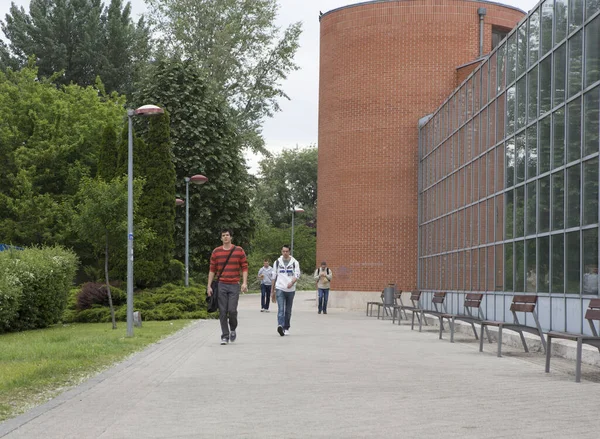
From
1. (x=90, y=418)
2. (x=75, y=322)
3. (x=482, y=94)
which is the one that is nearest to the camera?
(x=90, y=418)

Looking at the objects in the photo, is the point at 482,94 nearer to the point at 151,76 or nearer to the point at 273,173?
the point at 151,76

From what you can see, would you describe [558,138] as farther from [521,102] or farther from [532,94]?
[521,102]

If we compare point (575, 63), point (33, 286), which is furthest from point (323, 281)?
point (575, 63)

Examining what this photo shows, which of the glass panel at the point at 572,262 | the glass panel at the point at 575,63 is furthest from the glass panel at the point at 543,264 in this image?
the glass panel at the point at 575,63

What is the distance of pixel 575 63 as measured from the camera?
1900 centimetres

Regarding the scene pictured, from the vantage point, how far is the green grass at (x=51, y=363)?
10.2 m

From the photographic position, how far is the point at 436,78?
130ft

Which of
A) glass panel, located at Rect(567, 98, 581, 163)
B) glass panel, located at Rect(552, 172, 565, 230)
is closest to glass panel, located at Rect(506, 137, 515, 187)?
glass panel, located at Rect(552, 172, 565, 230)

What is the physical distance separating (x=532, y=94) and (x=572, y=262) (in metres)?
4.94

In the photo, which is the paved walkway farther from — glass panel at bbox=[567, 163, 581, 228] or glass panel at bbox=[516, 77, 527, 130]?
glass panel at bbox=[516, 77, 527, 130]

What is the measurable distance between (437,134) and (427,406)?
87.9ft

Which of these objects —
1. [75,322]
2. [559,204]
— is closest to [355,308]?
[75,322]

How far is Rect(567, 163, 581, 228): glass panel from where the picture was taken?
18516 millimetres

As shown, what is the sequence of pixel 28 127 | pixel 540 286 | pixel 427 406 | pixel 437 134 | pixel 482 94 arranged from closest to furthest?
pixel 427 406
pixel 540 286
pixel 482 94
pixel 437 134
pixel 28 127
